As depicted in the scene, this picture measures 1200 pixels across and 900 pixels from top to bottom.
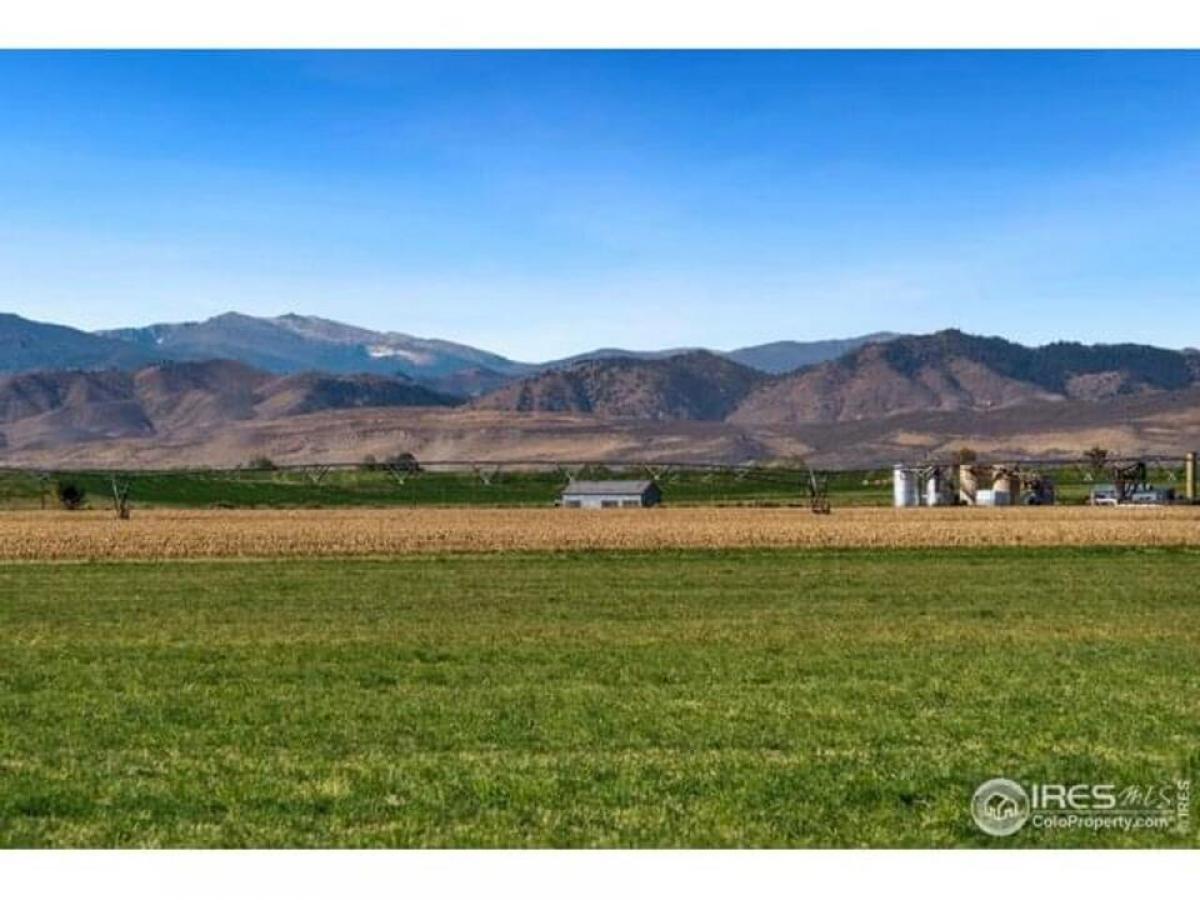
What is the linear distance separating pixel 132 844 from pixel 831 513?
70755mm

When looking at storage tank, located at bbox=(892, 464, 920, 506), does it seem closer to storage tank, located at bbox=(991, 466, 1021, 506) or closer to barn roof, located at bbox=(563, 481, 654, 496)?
storage tank, located at bbox=(991, 466, 1021, 506)

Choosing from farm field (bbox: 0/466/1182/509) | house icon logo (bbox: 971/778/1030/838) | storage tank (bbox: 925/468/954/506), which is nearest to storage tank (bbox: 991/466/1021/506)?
storage tank (bbox: 925/468/954/506)

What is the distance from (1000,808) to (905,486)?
10423 centimetres

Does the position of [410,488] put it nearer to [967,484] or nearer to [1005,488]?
[967,484]

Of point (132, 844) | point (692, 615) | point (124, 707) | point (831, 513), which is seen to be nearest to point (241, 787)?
point (132, 844)

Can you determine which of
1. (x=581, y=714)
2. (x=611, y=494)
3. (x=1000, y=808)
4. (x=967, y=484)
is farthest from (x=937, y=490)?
(x=1000, y=808)

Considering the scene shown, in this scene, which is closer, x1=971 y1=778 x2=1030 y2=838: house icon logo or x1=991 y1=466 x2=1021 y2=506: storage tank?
x1=971 y1=778 x2=1030 y2=838: house icon logo

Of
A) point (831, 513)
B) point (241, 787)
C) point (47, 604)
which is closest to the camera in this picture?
point (241, 787)

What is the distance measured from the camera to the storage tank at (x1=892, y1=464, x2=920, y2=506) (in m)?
112

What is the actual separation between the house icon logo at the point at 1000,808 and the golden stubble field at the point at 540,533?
141 ft

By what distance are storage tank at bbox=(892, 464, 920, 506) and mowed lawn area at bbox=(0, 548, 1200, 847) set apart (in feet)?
258

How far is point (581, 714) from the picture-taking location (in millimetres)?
16516

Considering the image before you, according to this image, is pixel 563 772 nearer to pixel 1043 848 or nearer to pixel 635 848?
pixel 635 848

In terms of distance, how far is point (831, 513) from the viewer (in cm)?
7956
